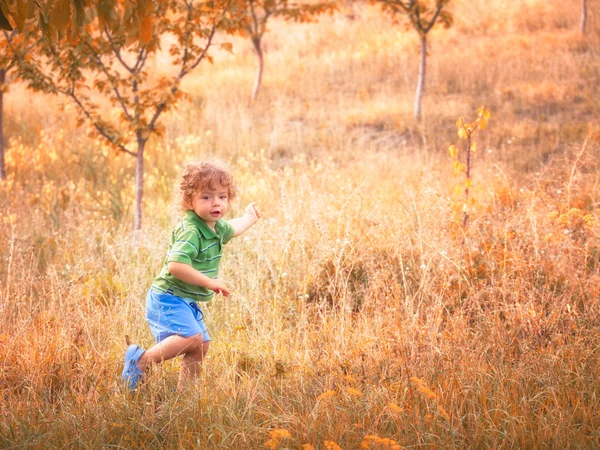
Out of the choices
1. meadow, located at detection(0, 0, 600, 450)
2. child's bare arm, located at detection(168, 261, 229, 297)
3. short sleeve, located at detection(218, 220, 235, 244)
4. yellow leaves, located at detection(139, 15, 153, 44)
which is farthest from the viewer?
short sleeve, located at detection(218, 220, 235, 244)

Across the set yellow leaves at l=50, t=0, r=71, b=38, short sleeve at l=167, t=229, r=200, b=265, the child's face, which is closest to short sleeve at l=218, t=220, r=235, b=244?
the child's face

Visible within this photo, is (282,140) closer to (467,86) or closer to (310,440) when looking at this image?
(467,86)

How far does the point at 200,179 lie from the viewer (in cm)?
335

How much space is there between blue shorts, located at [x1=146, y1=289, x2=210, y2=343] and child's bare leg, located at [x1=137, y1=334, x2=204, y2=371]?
1.2 inches

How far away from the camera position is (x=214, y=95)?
13688mm

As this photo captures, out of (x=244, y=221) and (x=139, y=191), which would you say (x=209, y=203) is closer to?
(x=244, y=221)

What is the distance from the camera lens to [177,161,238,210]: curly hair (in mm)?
3357

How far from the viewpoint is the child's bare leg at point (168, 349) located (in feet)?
10.5

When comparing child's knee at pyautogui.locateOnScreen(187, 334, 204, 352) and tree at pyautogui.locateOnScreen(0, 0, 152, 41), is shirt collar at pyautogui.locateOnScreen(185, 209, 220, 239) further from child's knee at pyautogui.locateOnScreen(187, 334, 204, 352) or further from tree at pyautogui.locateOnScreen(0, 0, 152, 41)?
tree at pyautogui.locateOnScreen(0, 0, 152, 41)

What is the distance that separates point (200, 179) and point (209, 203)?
0.45ft

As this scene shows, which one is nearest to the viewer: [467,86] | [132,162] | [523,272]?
[523,272]

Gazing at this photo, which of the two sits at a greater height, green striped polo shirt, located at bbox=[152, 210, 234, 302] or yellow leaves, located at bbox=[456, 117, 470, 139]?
yellow leaves, located at bbox=[456, 117, 470, 139]

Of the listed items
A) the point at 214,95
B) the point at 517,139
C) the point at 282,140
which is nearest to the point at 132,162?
the point at 282,140

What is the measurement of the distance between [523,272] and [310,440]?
7.21ft
